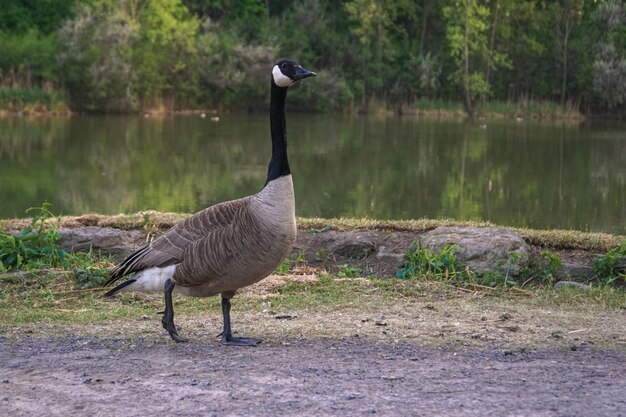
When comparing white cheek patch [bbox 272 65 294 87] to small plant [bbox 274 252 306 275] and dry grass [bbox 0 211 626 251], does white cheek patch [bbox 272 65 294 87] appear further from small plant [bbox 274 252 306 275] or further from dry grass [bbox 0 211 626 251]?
dry grass [bbox 0 211 626 251]

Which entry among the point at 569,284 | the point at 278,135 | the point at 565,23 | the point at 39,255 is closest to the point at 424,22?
the point at 565,23

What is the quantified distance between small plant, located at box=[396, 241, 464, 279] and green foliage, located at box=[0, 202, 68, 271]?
11.9ft

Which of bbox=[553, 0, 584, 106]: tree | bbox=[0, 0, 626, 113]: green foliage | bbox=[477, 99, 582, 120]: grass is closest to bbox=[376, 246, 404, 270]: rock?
bbox=[0, 0, 626, 113]: green foliage

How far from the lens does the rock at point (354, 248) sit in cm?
977

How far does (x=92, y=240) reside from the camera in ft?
32.3

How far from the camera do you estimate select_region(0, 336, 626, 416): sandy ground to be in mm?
4691

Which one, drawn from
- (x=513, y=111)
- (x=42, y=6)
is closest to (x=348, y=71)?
(x=513, y=111)

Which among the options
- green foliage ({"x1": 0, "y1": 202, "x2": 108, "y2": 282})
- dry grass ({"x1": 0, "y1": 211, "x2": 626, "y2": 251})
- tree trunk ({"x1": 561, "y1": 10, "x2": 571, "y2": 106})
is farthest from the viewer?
tree trunk ({"x1": 561, "y1": 10, "x2": 571, "y2": 106})

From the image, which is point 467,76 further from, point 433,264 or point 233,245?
point 233,245

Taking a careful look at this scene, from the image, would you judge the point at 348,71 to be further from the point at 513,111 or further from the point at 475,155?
the point at 475,155

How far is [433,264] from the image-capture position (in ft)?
29.2

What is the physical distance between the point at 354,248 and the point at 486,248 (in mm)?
1527

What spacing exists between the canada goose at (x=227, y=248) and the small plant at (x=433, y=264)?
2856mm

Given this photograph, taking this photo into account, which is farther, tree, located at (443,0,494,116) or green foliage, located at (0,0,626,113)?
tree, located at (443,0,494,116)
